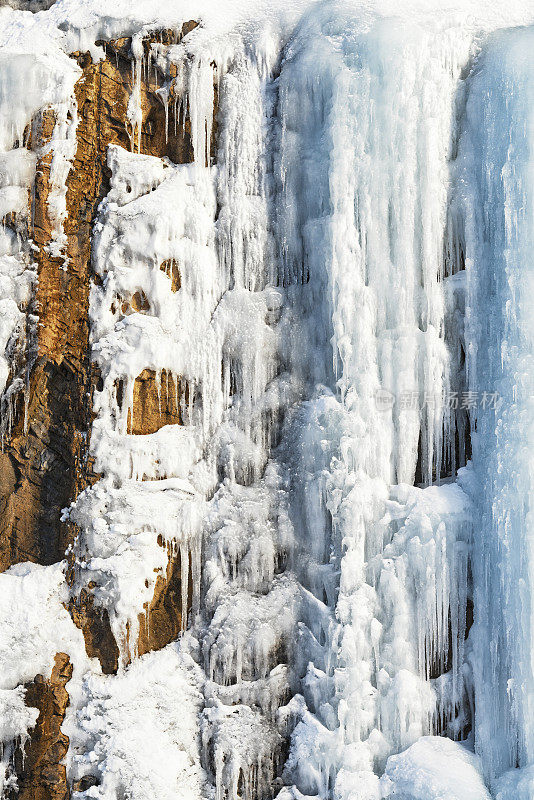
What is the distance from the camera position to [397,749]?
6.31 m

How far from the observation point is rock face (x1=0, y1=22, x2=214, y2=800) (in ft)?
23.2

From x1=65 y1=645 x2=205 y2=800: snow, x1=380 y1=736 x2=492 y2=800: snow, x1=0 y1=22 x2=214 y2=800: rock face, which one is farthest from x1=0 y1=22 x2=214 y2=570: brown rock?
x1=380 y1=736 x2=492 y2=800: snow

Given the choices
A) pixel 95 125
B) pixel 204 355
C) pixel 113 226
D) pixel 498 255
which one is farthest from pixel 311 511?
pixel 95 125

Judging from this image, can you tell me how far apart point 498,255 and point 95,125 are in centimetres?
374

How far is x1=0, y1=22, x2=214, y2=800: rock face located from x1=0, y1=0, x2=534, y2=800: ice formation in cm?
9

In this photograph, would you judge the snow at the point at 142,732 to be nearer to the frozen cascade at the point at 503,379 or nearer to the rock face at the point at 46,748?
the rock face at the point at 46,748

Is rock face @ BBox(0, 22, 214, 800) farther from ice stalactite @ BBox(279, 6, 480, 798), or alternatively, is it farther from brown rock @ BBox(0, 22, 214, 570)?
ice stalactite @ BBox(279, 6, 480, 798)

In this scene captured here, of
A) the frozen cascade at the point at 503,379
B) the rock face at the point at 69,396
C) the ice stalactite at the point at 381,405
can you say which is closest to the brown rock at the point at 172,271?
the rock face at the point at 69,396

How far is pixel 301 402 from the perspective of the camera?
7.23 m

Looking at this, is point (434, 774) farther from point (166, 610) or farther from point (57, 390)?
point (57, 390)

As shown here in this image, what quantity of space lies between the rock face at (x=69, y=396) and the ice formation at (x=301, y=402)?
0.09 metres

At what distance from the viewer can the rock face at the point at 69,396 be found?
7078 millimetres

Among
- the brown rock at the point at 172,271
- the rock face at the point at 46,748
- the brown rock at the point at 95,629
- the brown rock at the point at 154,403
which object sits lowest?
the rock face at the point at 46,748

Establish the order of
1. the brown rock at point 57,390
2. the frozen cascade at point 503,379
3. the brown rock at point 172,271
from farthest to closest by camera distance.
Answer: the brown rock at point 172,271
the brown rock at point 57,390
the frozen cascade at point 503,379
